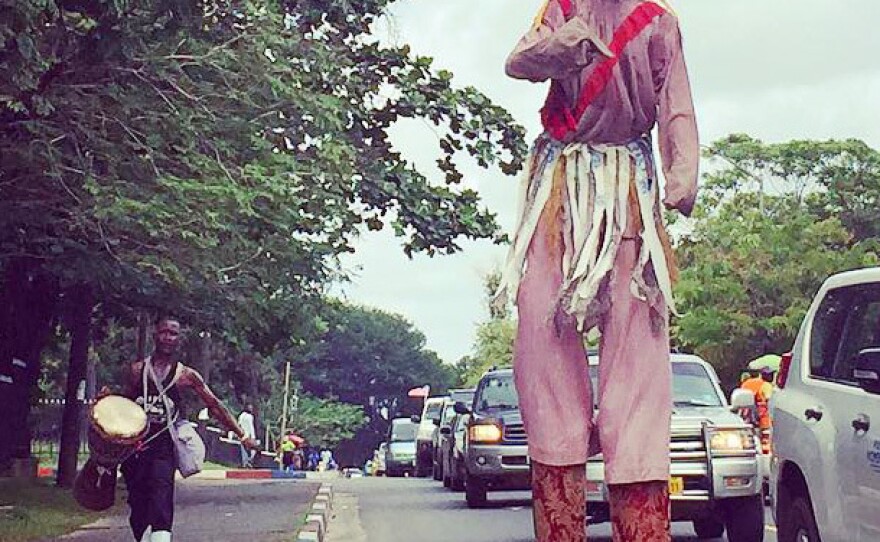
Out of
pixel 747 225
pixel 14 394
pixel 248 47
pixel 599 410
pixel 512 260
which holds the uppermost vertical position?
pixel 747 225

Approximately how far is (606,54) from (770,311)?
42147mm

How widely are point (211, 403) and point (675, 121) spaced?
770 cm

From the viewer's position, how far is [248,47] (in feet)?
46.2

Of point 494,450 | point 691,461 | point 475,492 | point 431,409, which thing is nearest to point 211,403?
point 691,461

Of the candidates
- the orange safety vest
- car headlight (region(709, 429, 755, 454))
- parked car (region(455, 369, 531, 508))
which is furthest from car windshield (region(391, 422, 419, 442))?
car headlight (region(709, 429, 755, 454))

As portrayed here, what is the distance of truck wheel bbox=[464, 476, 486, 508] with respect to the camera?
19.3 meters

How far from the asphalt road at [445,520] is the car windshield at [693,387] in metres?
1.29

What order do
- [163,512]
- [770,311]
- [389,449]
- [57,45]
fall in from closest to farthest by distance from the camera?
1. [163,512]
2. [57,45]
3. [770,311]
4. [389,449]

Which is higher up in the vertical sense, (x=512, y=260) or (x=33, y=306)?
(x=33, y=306)

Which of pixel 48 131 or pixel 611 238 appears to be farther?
pixel 48 131

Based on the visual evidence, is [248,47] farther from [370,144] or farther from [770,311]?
[770,311]

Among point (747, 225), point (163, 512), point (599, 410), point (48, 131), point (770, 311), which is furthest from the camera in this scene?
point (747, 225)

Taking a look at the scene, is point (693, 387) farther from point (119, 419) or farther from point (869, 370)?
point (869, 370)

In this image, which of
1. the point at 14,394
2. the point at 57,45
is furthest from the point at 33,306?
the point at 57,45
